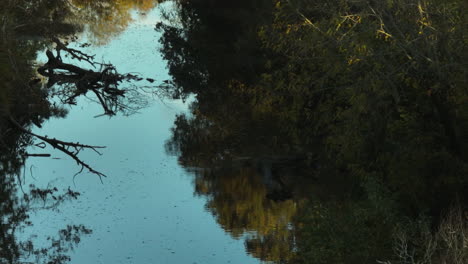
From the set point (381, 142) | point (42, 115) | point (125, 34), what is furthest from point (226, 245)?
point (125, 34)

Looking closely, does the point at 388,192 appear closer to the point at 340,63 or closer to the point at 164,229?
the point at 340,63

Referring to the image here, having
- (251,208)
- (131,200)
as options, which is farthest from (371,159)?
(131,200)

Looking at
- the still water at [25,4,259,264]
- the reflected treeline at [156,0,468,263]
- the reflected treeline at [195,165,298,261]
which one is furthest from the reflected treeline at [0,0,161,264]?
the reflected treeline at [156,0,468,263]

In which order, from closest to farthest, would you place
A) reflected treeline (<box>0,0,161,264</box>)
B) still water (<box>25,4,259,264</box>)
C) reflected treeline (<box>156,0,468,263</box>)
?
reflected treeline (<box>156,0,468,263</box>), still water (<box>25,4,259,264</box>), reflected treeline (<box>0,0,161,264</box>)

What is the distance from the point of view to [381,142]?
15.1m

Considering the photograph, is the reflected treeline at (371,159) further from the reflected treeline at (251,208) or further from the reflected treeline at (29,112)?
the reflected treeline at (29,112)

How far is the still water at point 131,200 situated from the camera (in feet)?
48.9

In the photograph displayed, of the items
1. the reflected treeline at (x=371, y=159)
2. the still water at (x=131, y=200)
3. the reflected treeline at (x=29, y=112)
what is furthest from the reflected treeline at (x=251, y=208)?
the reflected treeline at (x=29, y=112)

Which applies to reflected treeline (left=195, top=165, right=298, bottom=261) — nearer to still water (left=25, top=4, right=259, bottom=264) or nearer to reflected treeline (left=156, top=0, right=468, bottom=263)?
reflected treeline (left=156, top=0, right=468, bottom=263)

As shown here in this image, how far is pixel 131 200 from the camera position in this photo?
711 inches

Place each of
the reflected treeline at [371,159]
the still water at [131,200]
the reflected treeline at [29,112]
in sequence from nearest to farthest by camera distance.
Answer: the reflected treeline at [371,159] < the still water at [131,200] < the reflected treeline at [29,112]

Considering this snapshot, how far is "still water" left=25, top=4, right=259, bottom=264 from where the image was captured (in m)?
14.9

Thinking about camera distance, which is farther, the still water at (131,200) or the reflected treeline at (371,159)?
the still water at (131,200)

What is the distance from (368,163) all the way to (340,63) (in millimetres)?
2701
